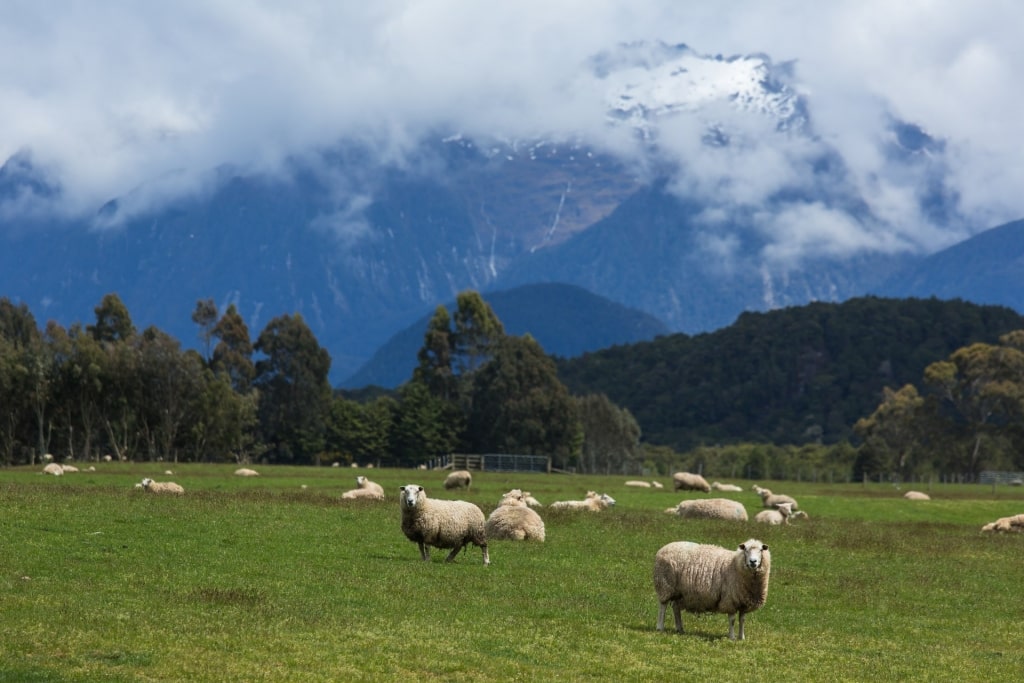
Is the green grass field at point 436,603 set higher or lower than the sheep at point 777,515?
lower

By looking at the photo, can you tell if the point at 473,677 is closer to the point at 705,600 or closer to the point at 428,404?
the point at 705,600

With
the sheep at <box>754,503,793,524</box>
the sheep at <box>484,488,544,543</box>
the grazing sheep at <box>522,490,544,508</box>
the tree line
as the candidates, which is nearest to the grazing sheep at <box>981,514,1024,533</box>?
the sheep at <box>754,503,793,524</box>

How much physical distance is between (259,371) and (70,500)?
9249 cm

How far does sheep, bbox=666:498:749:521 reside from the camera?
4450 cm

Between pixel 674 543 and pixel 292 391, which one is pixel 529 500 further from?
pixel 292 391

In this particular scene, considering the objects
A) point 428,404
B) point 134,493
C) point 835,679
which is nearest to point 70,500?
point 134,493

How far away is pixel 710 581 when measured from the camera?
20141 mm

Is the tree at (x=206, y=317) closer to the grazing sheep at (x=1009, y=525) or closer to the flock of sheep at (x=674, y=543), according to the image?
the flock of sheep at (x=674, y=543)

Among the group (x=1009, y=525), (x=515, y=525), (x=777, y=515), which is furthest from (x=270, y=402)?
(x=515, y=525)

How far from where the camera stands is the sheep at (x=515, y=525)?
32.5 m

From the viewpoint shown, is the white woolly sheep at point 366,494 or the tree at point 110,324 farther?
the tree at point 110,324

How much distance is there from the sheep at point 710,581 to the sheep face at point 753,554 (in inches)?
1.0

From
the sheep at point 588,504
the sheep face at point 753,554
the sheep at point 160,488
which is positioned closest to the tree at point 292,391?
the sheep at point 160,488

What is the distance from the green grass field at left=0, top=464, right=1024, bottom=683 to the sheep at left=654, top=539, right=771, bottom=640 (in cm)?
53
